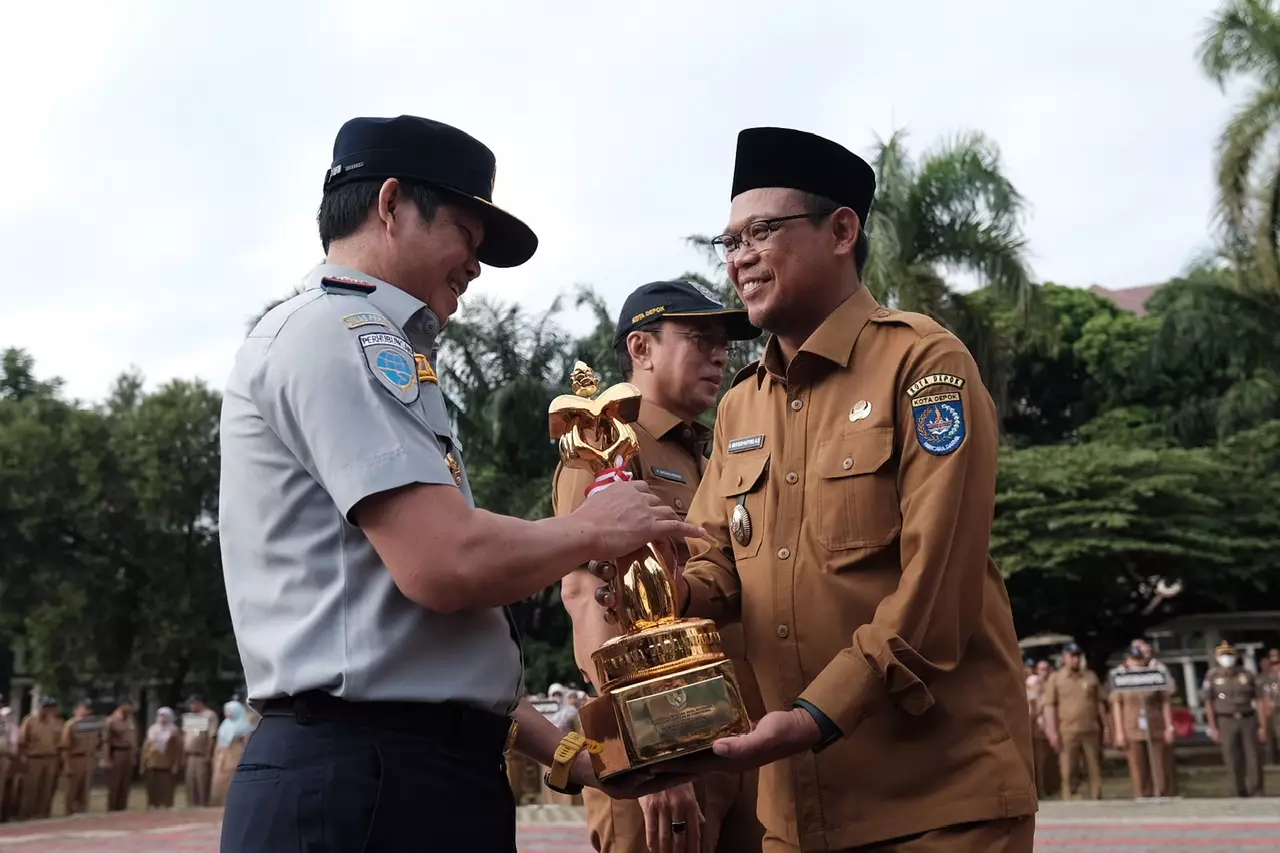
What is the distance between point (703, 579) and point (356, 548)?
3.25 feet

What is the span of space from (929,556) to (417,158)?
1.23 m

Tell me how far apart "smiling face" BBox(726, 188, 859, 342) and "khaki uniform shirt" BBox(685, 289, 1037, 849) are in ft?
0.29

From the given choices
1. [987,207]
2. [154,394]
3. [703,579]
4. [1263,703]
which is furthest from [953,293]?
[154,394]

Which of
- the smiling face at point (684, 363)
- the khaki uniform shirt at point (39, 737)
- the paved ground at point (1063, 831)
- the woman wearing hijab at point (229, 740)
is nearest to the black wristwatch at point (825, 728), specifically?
the smiling face at point (684, 363)

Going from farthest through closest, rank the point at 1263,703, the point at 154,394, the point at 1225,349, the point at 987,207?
1. the point at 154,394
2. the point at 1225,349
3. the point at 987,207
4. the point at 1263,703

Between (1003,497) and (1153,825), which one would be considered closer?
(1153,825)

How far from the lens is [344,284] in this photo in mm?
2359

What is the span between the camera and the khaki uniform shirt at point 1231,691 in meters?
15.1

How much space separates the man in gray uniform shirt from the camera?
2.10 meters

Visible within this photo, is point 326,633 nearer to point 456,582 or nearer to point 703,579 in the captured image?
point 456,582

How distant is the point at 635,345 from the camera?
4340mm

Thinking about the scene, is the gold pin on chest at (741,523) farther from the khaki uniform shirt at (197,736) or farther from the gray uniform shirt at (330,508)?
the khaki uniform shirt at (197,736)

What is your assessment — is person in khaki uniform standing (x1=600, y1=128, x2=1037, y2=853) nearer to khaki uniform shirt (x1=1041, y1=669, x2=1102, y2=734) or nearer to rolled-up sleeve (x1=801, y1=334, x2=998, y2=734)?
rolled-up sleeve (x1=801, y1=334, x2=998, y2=734)

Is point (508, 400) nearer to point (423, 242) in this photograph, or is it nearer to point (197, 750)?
point (197, 750)
